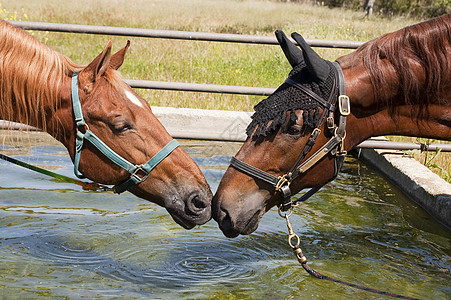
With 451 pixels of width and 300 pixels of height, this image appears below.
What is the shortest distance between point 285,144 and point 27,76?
1.38m

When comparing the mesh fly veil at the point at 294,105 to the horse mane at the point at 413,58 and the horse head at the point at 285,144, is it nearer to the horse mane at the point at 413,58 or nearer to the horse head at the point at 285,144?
the horse head at the point at 285,144

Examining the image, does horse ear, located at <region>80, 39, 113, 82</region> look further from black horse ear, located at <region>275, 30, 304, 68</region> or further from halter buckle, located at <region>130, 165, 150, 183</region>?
black horse ear, located at <region>275, 30, 304, 68</region>

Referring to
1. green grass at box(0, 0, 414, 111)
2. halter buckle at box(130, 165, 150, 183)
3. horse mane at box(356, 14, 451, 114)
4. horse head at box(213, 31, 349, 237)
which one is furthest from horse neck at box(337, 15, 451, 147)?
green grass at box(0, 0, 414, 111)

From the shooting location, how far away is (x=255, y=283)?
3.66m

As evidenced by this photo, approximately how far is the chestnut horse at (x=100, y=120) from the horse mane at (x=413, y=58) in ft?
3.58

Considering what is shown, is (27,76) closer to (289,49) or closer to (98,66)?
(98,66)

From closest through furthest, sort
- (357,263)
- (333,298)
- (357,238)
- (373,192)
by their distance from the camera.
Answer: (333,298) → (357,263) → (357,238) → (373,192)

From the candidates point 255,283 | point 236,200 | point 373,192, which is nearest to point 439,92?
point 236,200

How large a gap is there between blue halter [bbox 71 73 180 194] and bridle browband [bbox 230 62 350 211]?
15.4 inches

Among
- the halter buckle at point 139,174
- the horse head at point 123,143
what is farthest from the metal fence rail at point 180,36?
the halter buckle at point 139,174

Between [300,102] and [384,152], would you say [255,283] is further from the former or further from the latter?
[384,152]

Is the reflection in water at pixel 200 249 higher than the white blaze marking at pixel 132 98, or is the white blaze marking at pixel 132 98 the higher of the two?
the white blaze marking at pixel 132 98

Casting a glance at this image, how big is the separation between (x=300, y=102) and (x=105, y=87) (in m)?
1.02

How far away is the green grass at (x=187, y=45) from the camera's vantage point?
8.01m
